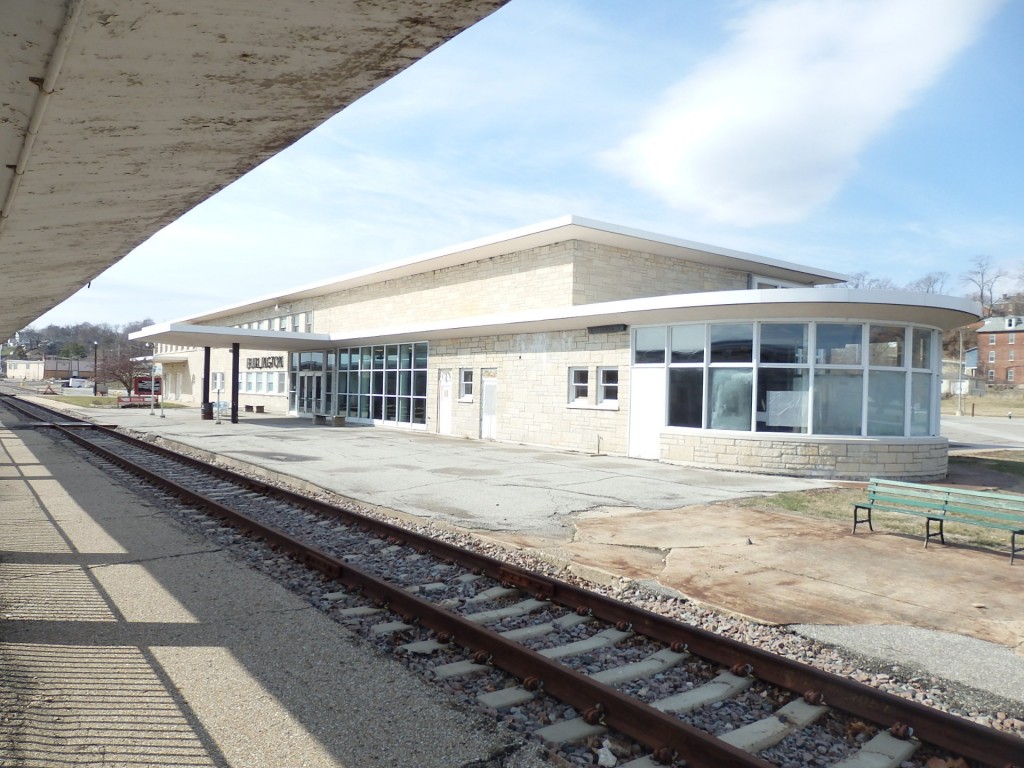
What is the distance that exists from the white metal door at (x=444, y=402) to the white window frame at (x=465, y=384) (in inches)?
23.5

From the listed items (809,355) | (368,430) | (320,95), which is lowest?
(368,430)

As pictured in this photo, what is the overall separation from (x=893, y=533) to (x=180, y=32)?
10055 millimetres

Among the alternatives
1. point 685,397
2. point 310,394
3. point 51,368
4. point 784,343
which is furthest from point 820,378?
point 51,368

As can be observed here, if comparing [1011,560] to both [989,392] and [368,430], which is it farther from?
[989,392]

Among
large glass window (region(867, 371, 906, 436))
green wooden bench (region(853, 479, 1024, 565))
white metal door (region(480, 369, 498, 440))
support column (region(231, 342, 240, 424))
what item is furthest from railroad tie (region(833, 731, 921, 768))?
support column (region(231, 342, 240, 424))

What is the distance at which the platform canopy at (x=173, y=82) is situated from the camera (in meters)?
2.95

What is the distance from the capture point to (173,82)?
3568mm

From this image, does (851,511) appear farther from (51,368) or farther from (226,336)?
(51,368)

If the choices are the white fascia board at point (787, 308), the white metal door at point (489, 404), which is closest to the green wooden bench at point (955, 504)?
the white fascia board at point (787, 308)

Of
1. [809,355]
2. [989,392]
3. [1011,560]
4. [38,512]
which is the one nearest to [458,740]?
[1011,560]

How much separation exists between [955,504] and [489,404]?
52.1ft

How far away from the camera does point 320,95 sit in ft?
12.6

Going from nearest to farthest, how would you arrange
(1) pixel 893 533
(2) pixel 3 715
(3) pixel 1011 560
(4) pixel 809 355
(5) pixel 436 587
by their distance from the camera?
(2) pixel 3 715 → (5) pixel 436 587 → (3) pixel 1011 560 → (1) pixel 893 533 → (4) pixel 809 355

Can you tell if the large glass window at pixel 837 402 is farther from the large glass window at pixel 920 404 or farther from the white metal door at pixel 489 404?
the white metal door at pixel 489 404
